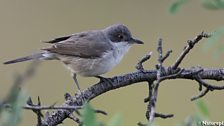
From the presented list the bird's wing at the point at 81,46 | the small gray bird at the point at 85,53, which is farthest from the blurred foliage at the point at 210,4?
the bird's wing at the point at 81,46

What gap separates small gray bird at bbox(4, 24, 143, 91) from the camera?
13.1 ft

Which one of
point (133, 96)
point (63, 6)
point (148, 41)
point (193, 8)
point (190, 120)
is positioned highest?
point (63, 6)

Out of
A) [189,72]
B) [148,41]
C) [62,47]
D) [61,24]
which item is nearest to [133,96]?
[148,41]

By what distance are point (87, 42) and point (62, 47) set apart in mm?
258

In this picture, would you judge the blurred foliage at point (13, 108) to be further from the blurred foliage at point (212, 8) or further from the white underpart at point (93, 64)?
the white underpart at point (93, 64)

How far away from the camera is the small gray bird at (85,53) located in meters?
3.99

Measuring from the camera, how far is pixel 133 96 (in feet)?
24.1

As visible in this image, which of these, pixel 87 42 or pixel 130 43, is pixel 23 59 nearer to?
pixel 87 42

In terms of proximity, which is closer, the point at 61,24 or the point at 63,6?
the point at 61,24

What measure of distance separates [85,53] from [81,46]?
0.06 meters

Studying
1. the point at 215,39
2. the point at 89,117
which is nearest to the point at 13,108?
the point at 89,117

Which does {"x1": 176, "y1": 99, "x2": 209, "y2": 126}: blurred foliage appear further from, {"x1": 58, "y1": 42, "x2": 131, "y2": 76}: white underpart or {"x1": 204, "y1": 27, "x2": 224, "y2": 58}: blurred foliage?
{"x1": 58, "y1": 42, "x2": 131, "y2": 76}: white underpart

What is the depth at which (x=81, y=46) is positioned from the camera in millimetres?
4176

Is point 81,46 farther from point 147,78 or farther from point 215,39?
point 215,39
